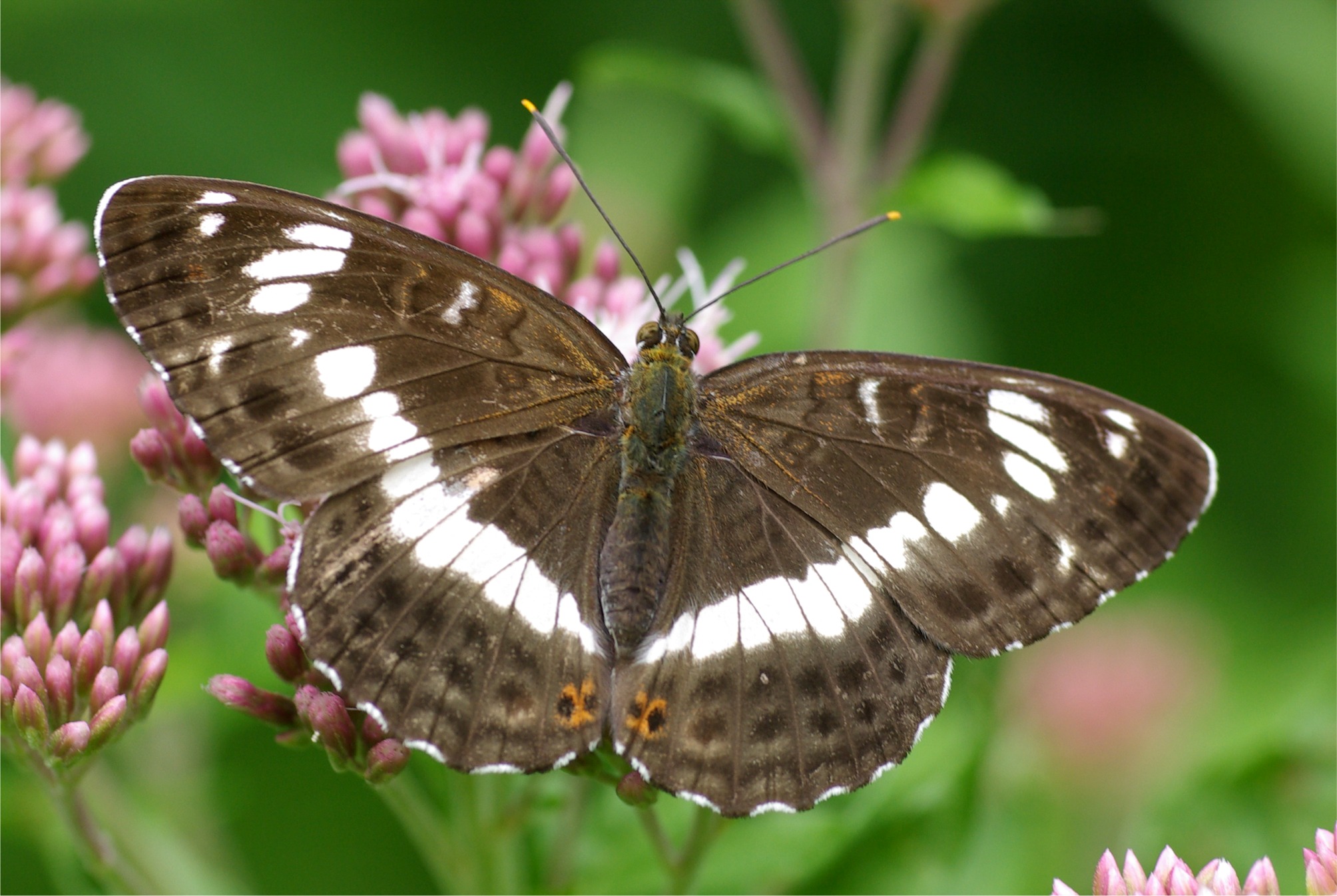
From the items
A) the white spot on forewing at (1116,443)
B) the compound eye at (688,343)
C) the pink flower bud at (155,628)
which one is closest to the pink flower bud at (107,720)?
the pink flower bud at (155,628)

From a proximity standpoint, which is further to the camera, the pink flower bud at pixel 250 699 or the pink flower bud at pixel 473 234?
the pink flower bud at pixel 473 234

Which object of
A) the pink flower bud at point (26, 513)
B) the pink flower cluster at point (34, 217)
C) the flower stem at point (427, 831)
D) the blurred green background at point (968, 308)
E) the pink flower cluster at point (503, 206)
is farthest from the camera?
the pink flower cluster at point (34, 217)

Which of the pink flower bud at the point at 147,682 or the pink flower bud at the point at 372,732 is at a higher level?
the pink flower bud at the point at 147,682

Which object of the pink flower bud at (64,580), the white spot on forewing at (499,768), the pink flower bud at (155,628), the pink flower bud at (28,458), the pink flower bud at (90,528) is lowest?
Answer: the white spot on forewing at (499,768)

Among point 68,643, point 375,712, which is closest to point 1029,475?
point 375,712

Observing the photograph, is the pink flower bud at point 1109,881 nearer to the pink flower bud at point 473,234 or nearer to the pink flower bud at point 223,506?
the pink flower bud at point 223,506

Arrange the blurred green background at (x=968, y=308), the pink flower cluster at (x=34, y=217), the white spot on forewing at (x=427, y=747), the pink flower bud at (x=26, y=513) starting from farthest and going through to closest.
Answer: the pink flower cluster at (x=34, y=217), the blurred green background at (x=968, y=308), the pink flower bud at (x=26, y=513), the white spot on forewing at (x=427, y=747)

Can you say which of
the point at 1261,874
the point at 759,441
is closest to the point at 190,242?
the point at 759,441
